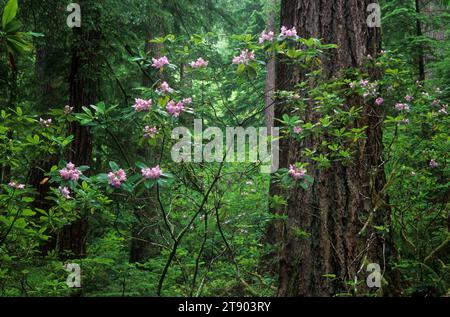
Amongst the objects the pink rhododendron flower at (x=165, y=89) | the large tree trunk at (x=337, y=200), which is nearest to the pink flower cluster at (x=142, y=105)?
the pink rhododendron flower at (x=165, y=89)

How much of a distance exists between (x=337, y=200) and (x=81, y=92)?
372cm

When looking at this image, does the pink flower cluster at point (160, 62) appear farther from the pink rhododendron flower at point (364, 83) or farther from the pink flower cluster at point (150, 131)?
the pink rhododendron flower at point (364, 83)

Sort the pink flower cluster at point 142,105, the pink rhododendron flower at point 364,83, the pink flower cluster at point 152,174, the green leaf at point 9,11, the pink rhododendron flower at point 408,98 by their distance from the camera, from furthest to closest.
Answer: the pink rhododendron flower at point 408,98
the pink rhododendron flower at point 364,83
the pink flower cluster at point 142,105
the pink flower cluster at point 152,174
the green leaf at point 9,11

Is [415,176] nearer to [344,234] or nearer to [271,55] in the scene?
[344,234]

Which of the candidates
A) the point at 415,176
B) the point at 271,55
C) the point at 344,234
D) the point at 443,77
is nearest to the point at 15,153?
the point at 271,55

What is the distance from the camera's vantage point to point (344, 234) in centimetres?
326

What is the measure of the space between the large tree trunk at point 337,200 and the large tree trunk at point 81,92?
A: 2.77 meters

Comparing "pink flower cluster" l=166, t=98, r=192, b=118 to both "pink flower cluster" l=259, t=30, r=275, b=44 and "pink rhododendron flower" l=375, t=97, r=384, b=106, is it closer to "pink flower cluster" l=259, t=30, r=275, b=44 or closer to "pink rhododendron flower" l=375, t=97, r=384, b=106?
"pink flower cluster" l=259, t=30, r=275, b=44

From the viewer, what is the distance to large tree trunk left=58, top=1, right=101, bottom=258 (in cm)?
509

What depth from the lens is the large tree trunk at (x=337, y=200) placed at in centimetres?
325

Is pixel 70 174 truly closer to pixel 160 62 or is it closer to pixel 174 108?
pixel 174 108

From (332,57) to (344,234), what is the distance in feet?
4.96

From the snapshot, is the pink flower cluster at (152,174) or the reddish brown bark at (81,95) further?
the reddish brown bark at (81,95)

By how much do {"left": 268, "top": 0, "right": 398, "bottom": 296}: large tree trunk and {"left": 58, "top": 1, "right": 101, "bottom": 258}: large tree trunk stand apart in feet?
9.07
